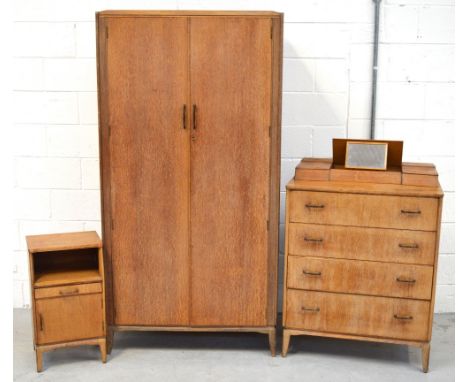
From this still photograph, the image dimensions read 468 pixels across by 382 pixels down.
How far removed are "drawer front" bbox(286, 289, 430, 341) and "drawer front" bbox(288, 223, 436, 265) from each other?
0.21 meters

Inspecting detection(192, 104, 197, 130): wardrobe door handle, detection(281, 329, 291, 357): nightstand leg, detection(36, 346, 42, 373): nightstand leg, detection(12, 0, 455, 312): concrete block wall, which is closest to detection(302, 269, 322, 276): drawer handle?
detection(281, 329, 291, 357): nightstand leg

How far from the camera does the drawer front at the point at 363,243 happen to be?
113 inches

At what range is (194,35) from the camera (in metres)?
2.86

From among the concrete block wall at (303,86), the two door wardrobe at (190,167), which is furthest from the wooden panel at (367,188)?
the concrete block wall at (303,86)

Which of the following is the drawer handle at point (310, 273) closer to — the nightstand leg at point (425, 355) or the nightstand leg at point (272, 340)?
the nightstand leg at point (272, 340)

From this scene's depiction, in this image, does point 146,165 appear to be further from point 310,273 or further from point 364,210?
point 364,210

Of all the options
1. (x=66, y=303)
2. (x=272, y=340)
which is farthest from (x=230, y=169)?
(x=66, y=303)

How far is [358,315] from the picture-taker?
9.82 ft

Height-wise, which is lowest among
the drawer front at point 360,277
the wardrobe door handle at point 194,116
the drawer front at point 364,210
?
the drawer front at point 360,277

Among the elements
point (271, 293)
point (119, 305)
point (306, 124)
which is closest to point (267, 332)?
point (271, 293)

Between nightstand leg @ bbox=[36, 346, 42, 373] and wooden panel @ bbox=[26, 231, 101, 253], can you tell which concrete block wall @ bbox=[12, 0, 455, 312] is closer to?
wooden panel @ bbox=[26, 231, 101, 253]

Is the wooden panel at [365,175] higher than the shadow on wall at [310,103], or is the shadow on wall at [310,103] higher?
the shadow on wall at [310,103]

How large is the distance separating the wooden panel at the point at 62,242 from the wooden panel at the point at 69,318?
0.24m

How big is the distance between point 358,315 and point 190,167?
42.4 inches
